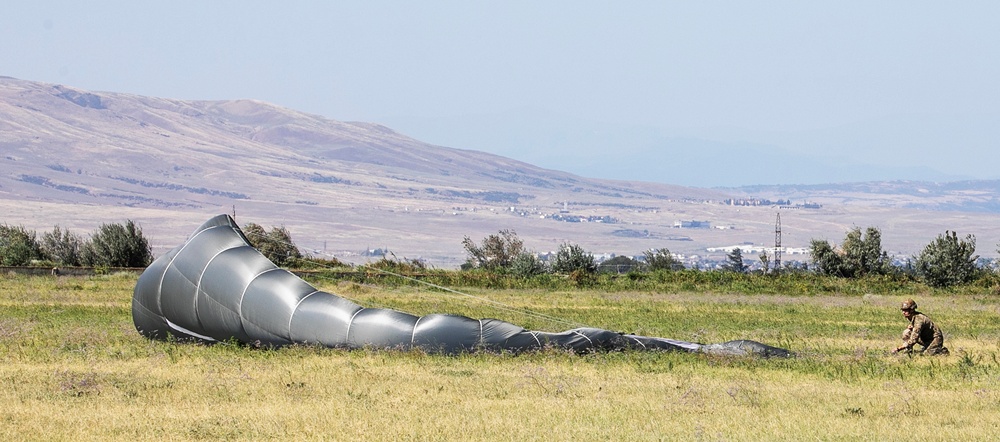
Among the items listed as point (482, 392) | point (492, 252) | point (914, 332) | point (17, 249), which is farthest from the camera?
point (492, 252)

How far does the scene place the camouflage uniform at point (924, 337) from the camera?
24422 mm

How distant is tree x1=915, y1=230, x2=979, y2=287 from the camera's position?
56.9 metres

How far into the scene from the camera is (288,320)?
79.4ft

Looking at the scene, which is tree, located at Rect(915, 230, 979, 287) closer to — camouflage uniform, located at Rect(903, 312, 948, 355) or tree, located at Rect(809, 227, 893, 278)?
tree, located at Rect(809, 227, 893, 278)

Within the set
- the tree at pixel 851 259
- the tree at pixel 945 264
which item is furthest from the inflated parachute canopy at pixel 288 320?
the tree at pixel 851 259

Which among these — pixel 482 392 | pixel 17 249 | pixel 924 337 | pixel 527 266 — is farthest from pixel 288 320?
pixel 17 249

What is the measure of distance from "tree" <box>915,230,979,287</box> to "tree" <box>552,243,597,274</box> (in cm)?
1654

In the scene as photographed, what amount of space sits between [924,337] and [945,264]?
3443cm

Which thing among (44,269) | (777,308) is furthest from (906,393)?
(44,269)

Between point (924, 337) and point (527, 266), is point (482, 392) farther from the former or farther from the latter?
point (527, 266)

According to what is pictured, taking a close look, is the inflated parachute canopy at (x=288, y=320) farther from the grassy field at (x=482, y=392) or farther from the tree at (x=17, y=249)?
the tree at (x=17, y=249)

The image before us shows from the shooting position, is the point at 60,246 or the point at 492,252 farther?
the point at 492,252

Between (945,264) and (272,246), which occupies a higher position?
(945,264)

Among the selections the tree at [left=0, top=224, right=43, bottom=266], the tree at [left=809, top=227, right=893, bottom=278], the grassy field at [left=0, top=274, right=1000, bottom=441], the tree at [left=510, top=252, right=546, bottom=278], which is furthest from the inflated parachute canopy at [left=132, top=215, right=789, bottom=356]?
the tree at [left=809, top=227, right=893, bottom=278]
